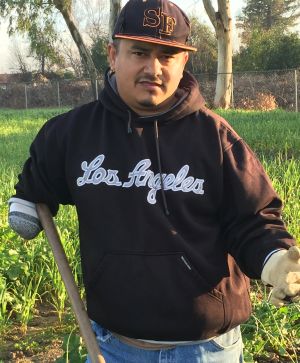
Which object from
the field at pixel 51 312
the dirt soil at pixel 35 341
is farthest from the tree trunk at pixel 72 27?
the dirt soil at pixel 35 341

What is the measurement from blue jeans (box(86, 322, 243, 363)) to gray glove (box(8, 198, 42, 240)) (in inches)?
14.0

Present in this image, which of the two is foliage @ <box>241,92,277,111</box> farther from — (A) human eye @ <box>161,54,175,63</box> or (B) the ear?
(A) human eye @ <box>161,54,175,63</box>

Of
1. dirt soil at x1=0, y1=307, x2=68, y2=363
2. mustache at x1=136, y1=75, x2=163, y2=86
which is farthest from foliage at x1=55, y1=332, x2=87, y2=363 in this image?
mustache at x1=136, y1=75, x2=163, y2=86

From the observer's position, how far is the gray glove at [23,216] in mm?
1738

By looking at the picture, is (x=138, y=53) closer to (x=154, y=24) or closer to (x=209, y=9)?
(x=154, y=24)

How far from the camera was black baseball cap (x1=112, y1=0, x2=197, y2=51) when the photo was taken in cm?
152

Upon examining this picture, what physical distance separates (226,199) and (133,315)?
369 millimetres

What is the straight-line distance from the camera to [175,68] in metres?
1.56

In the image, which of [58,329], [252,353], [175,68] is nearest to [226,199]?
[175,68]

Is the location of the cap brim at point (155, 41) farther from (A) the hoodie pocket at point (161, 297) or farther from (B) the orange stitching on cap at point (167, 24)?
(A) the hoodie pocket at point (161, 297)

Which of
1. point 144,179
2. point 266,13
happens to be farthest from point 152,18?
point 266,13

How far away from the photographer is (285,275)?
1.31 m

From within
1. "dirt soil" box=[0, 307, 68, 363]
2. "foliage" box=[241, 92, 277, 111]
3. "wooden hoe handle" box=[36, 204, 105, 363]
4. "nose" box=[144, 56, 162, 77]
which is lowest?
"foliage" box=[241, 92, 277, 111]

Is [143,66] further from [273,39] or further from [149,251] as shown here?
[273,39]
